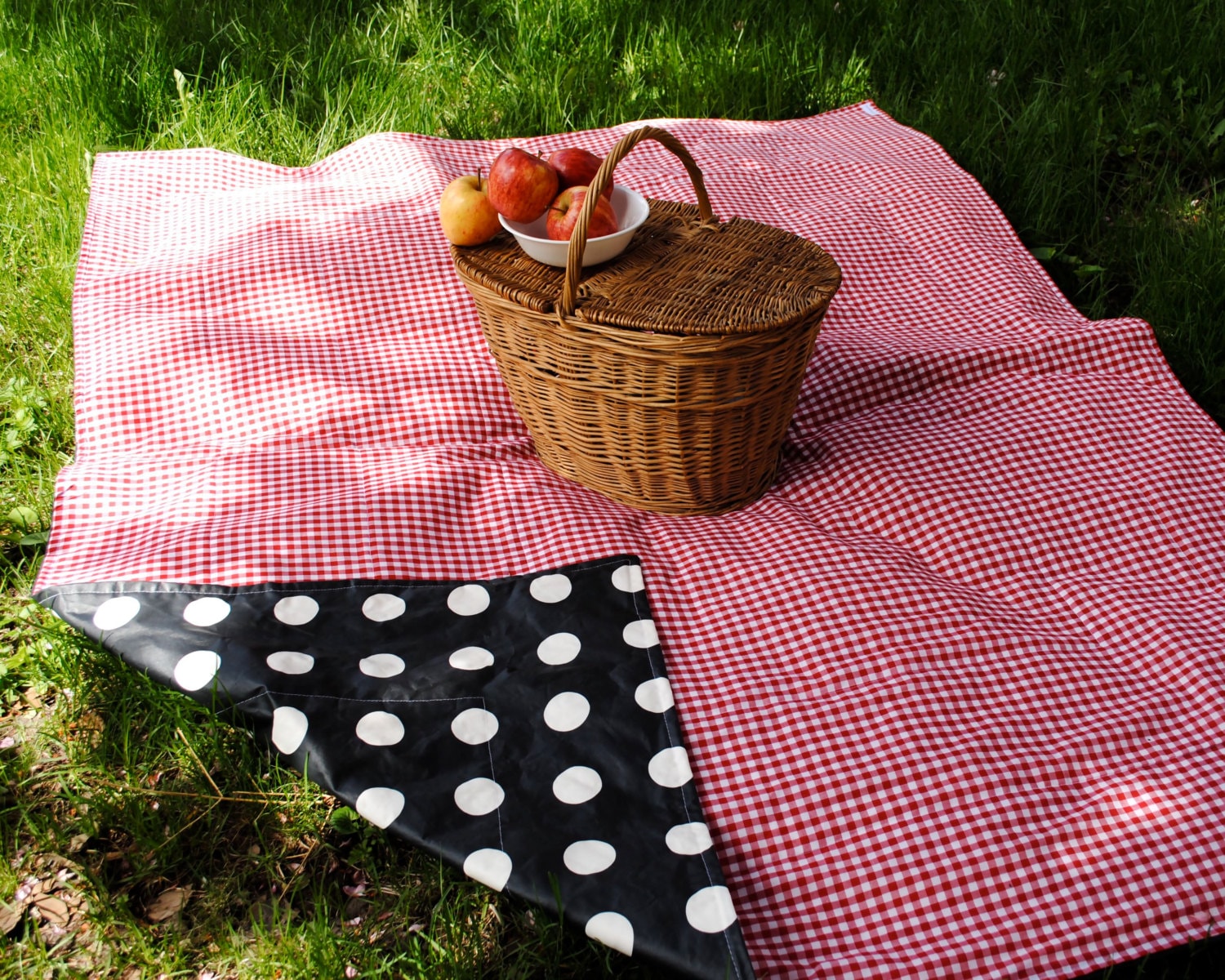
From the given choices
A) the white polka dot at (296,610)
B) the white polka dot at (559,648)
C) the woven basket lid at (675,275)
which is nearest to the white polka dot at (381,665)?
the white polka dot at (296,610)

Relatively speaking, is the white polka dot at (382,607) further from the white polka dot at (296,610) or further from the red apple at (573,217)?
the red apple at (573,217)

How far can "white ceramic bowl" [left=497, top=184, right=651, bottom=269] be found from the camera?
6.89 ft

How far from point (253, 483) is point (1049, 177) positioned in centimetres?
264

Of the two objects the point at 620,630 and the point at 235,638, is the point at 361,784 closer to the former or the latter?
the point at 235,638

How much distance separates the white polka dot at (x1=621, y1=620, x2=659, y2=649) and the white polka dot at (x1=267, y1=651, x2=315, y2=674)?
0.56 m

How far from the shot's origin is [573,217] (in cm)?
209

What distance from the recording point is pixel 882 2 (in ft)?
13.8

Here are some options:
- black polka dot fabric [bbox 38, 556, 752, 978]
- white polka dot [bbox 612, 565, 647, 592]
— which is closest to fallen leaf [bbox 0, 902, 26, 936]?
black polka dot fabric [bbox 38, 556, 752, 978]

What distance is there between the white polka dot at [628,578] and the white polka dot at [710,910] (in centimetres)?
65

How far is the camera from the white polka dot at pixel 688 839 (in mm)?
1619

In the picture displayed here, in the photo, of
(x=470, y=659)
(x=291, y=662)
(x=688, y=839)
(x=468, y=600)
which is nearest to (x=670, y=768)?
(x=688, y=839)

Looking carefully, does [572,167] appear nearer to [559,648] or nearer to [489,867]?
[559,648]

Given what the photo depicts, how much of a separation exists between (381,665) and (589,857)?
53 cm

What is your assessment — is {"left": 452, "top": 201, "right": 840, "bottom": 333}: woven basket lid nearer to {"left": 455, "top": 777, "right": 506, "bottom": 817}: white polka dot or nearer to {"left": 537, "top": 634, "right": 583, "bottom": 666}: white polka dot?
{"left": 537, "top": 634, "right": 583, "bottom": 666}: white polka dot
